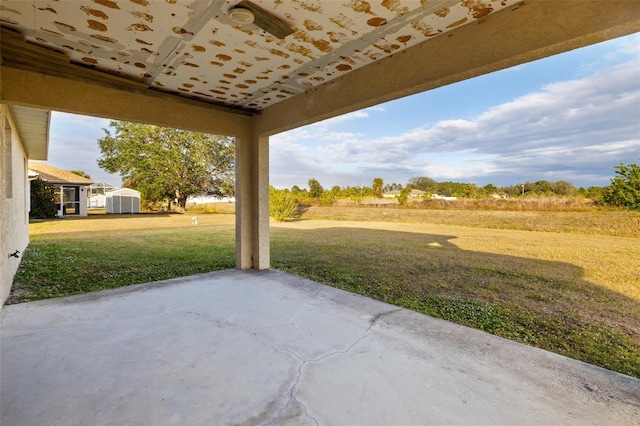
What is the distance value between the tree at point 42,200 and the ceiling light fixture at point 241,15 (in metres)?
17.3

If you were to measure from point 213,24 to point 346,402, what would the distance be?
2.99 m

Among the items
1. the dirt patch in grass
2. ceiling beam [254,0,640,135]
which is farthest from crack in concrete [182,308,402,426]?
the dirt patch in grass

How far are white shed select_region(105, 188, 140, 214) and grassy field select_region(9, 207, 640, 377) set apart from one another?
9439mm

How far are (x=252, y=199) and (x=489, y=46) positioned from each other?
410 centimetres

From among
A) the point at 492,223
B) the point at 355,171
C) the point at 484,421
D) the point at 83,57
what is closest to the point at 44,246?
the point at 83,57

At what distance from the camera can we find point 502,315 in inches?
127

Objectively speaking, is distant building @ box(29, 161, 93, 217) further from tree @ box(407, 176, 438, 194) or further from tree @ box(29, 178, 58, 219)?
tree @ box(407, 176, 438, 194)

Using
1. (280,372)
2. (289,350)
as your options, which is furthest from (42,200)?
(280,372)

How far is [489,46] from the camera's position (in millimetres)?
2164

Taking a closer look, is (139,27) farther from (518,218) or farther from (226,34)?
(518,218)

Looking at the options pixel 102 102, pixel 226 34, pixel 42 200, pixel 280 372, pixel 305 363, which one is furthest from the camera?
pixel 42 200

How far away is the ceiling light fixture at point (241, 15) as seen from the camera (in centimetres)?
202

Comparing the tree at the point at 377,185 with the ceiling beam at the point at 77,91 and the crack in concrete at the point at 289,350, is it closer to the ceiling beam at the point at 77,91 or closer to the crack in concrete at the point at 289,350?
the ceiling beam at the point at 77,91

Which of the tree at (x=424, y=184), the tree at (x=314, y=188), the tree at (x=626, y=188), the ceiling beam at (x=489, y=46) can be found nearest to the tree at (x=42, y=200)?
the tree at (x=314, y=188)
